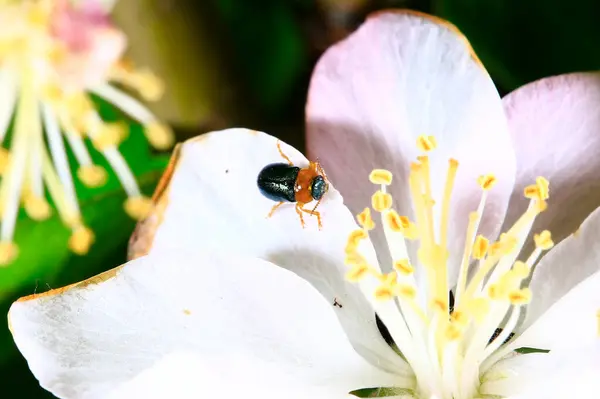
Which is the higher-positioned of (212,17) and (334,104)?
(212,17)

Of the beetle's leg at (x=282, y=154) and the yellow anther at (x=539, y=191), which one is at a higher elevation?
the beetle's leg at (x=282, y=154)

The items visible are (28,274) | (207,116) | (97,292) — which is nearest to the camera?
(97,292)

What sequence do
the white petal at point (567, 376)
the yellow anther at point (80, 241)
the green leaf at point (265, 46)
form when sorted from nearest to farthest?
1. the white petal at point (567, 376)
2. the yellow anther at point (80, 241)
3. the green leaf at point (265, 46)

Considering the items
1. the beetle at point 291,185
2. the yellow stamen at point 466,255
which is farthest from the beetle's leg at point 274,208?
the yellow stamen at point 466,255

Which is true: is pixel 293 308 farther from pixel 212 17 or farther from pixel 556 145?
pixel 212 17

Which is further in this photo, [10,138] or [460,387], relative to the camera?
[10,138]

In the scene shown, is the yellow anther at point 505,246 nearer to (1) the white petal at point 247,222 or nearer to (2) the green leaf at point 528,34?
(1) the white petal at point 247,222

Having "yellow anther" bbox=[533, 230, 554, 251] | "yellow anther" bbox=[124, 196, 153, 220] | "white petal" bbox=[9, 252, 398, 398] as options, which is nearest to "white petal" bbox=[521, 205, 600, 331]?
"yellow anther" bbox=[533, 230, 554, 251]

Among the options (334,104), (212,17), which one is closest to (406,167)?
(334,104)

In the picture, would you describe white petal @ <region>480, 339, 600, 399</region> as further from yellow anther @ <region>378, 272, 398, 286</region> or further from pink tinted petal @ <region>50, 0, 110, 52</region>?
pink tinted petal @ <region>50, 0, 110, 52</region>
